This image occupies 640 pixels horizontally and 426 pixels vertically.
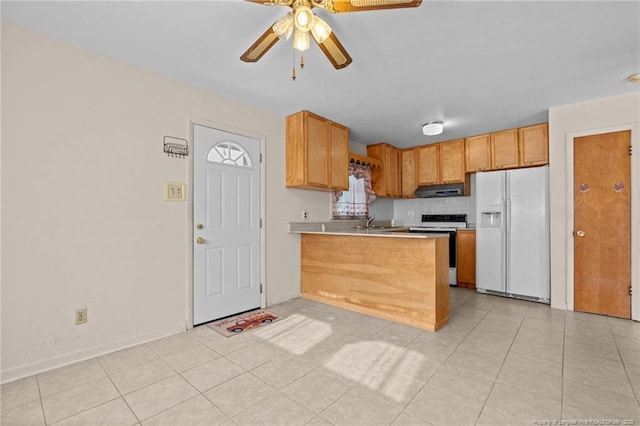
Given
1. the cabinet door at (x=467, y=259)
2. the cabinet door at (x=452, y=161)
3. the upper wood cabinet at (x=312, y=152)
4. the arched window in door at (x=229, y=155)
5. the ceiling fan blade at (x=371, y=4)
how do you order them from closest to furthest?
the ceiling fan blade at (x=371, y=4), the arched window in door at (x=229, y=155), the upper wood cabinet at (x=312, y=152), the cabinet door at (x=467, y=259), the cabinet door at (x=452, y=161)

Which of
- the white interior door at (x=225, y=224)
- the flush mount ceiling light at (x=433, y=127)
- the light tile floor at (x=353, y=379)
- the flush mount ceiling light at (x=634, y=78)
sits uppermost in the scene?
the flush mount ceiling light at (x=634, y=78)

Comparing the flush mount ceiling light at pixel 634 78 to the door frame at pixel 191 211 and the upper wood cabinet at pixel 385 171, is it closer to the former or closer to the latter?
the upper wood cabinet at pixel 385 171

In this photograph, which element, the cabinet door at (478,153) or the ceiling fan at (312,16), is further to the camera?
the cabinet door at (478,153)

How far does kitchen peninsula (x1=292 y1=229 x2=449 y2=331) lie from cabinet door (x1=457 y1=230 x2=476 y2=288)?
173 cm

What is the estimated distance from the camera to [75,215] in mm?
2309

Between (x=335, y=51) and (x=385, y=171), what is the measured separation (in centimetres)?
358

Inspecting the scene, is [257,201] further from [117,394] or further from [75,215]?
[117,394]

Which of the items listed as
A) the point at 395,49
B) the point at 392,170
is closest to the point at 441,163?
the point at 392,170

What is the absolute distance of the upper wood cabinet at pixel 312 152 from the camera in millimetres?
3740

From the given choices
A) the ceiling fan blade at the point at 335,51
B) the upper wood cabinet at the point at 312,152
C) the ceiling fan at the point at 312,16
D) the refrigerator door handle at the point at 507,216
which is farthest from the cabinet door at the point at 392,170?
the ceiling fan at the point at 312,16

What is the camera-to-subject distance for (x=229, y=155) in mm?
3320

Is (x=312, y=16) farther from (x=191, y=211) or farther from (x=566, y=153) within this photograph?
(x=566, y=153)

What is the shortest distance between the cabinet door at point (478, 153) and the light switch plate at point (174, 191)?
4.22m

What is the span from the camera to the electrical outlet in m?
2.31
